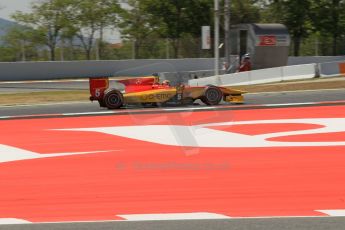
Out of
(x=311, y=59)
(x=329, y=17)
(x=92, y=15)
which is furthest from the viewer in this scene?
(x=329, y=17)

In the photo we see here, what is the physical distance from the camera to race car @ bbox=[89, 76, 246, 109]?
43.2 ft

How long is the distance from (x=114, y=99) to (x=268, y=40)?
16.9 metres

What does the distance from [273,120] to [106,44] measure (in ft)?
89.9

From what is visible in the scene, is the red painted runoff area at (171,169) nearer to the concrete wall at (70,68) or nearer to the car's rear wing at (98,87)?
the car's rear wing at (98,87)

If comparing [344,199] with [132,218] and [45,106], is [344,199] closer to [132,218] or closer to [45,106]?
[132,218]

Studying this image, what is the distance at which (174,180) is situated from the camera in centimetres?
704

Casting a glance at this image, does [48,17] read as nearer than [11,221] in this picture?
No

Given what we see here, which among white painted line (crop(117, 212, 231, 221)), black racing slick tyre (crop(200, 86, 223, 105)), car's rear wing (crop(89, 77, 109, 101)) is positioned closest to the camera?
white painted line (crop(117, 212, 231, 221))

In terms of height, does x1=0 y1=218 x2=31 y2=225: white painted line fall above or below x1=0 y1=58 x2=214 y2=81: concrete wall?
below

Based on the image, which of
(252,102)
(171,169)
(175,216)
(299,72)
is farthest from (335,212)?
(299,72)

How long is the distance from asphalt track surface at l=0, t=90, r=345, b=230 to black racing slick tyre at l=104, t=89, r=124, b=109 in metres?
3.41

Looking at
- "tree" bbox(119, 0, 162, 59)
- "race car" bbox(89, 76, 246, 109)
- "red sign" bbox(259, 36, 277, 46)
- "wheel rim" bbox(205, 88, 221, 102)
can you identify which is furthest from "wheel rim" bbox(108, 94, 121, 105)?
"tree" bbox(119, 0, 162, 59)

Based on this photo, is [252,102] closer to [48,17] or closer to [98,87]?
[98,87]

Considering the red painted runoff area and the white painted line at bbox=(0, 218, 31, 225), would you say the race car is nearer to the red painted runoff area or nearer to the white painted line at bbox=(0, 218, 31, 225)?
the red painted runoff area
